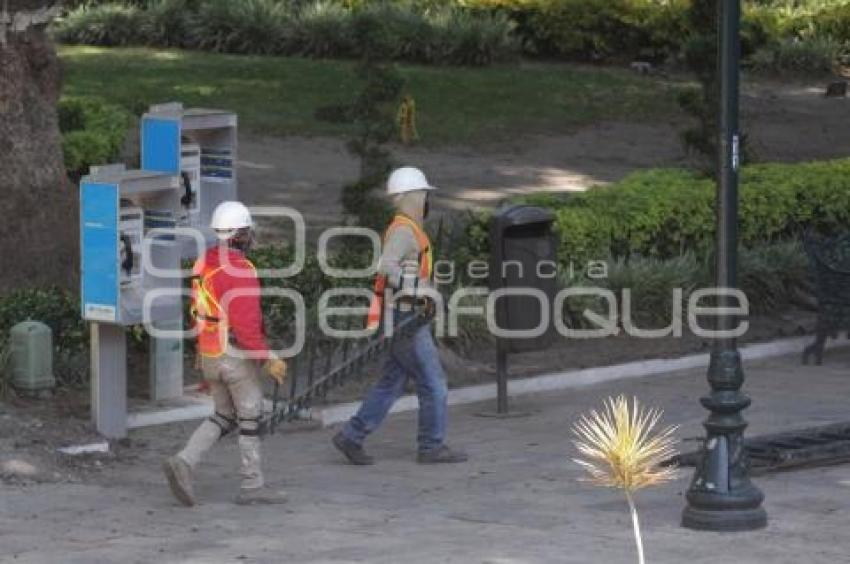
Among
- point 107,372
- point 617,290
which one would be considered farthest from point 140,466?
point 617,290

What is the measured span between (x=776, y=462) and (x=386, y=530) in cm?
239

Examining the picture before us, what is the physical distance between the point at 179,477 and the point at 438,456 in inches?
70.4

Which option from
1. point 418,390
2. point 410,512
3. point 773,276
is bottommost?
point 410,512

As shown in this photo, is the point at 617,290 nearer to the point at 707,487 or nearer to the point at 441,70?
the point at 707,487

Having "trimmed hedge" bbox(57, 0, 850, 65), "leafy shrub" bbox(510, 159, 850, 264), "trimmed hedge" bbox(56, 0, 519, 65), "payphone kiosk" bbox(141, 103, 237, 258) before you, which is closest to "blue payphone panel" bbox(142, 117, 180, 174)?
"payphone kiosk" bbox(141, 103, 237, 258)

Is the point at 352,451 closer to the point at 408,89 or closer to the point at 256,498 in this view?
the point at 256,498

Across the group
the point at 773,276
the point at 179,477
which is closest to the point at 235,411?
the point at 179,477

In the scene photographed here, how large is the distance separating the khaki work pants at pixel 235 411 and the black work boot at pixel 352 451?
101 centimetres

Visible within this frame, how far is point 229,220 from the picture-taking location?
10.6 metres

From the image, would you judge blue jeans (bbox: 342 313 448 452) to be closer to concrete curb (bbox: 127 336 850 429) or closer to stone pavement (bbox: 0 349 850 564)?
stone pavement (bbox: 0 349 850 564)

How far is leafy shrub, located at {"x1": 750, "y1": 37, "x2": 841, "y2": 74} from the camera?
26.7 meters

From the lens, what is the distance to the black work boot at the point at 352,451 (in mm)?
11664

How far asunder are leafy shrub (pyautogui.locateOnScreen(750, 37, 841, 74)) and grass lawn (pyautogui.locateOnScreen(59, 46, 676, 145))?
1.80m

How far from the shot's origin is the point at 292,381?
1302cm
